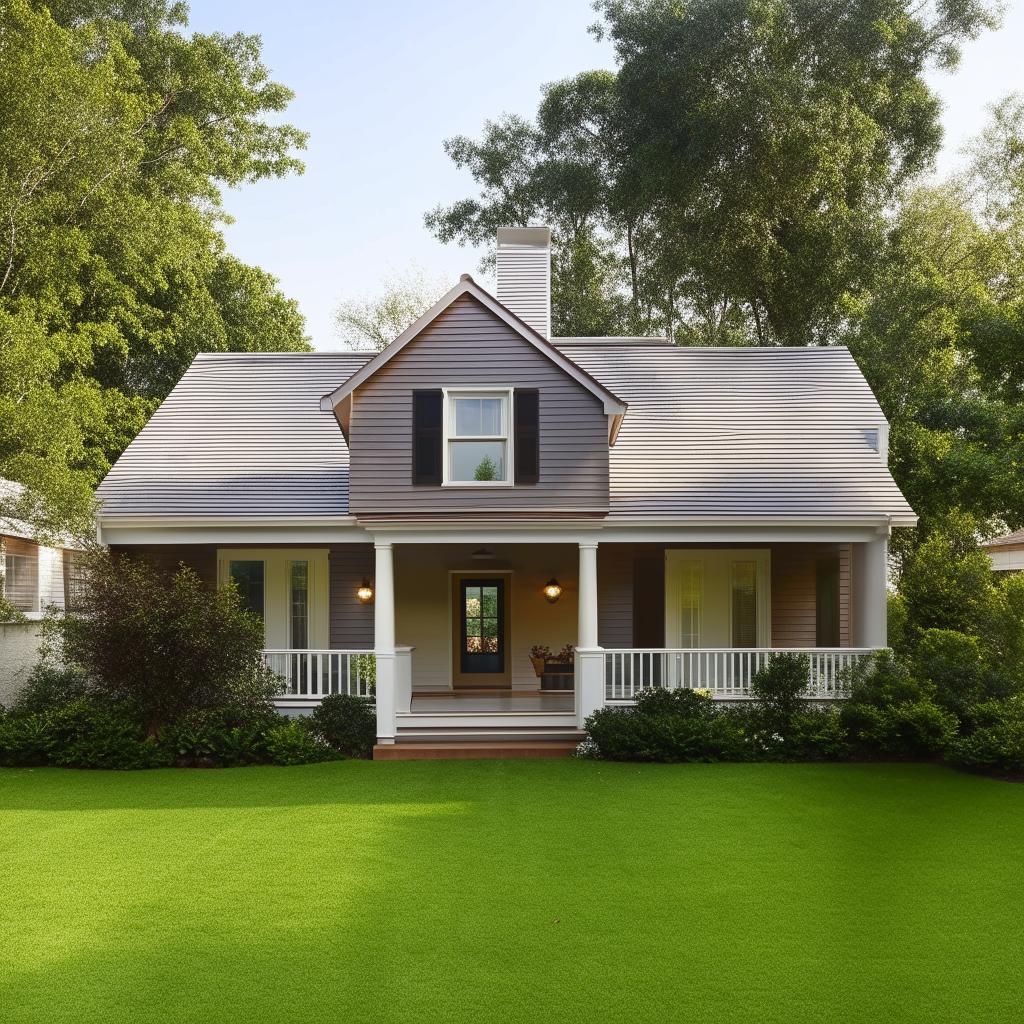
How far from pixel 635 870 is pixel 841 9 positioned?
1140 inches

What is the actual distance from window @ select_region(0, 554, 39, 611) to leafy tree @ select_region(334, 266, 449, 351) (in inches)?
914

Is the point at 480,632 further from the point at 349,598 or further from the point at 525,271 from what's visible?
the point at 525,271

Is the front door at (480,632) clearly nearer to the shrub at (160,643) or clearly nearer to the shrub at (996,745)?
the shrub at (160,643)

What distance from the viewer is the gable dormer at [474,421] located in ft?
51.3

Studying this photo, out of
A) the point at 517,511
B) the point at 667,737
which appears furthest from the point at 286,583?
the point at 667,737

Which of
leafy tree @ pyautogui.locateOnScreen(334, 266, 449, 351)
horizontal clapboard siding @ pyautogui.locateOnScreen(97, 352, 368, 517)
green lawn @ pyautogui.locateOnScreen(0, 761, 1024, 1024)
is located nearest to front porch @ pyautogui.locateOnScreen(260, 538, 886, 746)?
horizontal clapboard siding @ pyautogui.locateOnScreen(97, 352, 368, 517)

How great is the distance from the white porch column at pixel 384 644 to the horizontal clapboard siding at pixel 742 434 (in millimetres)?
3454

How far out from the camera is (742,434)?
18547 mm

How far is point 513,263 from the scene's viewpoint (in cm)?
2069

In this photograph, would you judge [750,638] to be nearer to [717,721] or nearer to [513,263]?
[717,721]

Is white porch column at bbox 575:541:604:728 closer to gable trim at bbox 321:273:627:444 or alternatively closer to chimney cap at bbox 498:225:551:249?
gable trim at bbox 321:273:627:444

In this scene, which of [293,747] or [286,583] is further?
[286,583]

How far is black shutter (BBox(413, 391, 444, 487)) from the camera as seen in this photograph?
15664 millimetres

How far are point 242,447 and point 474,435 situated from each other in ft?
15.8
